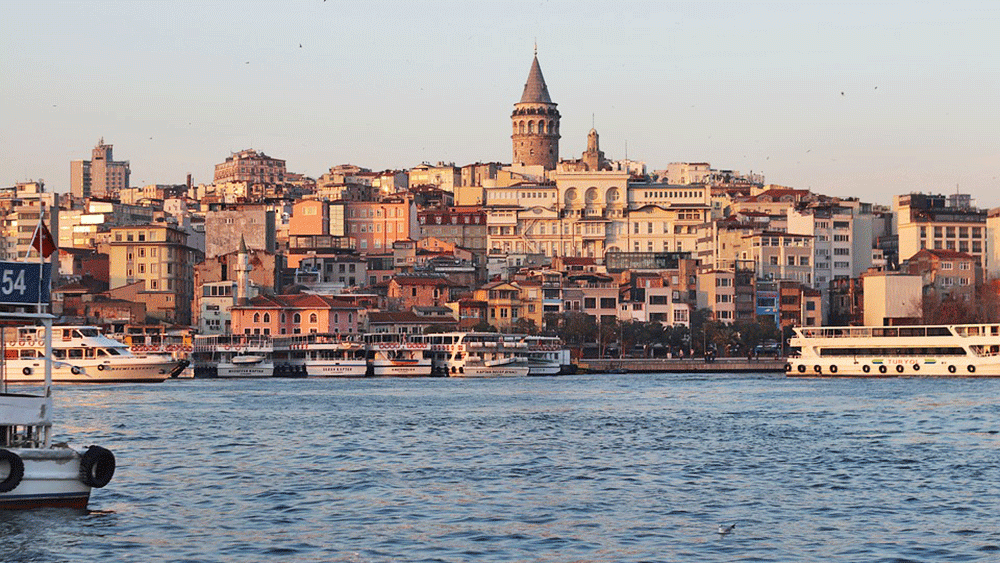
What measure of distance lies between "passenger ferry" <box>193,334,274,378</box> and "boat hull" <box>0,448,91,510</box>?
2681 inches

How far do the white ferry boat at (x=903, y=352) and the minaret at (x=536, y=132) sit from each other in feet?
344

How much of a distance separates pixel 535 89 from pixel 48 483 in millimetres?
168832

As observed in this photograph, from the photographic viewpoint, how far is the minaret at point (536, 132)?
614 ft

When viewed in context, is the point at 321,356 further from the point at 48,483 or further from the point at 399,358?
the point at 48,483

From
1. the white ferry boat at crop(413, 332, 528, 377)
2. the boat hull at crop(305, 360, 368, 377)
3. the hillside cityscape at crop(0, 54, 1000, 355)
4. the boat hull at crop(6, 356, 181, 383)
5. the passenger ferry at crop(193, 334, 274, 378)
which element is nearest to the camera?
the boat hull at crop(6, 356, 181, 383)

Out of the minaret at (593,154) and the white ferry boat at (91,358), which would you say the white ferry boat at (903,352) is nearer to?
the white ferry boat at (91,358)

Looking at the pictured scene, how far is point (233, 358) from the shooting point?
92.8 meters

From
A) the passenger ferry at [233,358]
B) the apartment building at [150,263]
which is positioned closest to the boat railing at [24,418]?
the passenger ferry at [233,358]

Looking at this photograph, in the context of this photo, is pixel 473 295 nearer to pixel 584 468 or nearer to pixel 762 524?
pixel 584 468

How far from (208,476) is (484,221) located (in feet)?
381

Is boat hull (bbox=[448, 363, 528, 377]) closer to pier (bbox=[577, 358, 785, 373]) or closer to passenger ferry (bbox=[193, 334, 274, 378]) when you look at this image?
pier (bbox=[577, 358, 785, 373])

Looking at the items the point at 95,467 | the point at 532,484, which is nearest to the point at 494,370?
the point at 532,484

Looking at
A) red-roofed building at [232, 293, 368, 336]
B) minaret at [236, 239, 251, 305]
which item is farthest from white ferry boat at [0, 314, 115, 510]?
minaret at [236, 239, 251, 305]

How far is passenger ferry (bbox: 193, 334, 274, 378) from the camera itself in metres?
92.1
